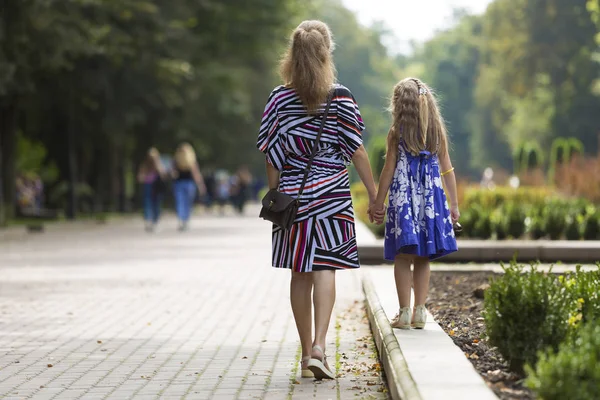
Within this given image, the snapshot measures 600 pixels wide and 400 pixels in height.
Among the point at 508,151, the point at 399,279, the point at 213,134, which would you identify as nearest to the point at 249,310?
the point at 399,279

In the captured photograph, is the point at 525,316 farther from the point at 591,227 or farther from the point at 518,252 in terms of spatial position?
the point at 591,227

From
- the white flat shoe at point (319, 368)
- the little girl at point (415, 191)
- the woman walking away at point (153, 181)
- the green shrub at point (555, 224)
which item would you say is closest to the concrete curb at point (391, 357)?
the little girl at point (415, 191)

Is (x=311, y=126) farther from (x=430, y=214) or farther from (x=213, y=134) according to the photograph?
(x=213, y=134)

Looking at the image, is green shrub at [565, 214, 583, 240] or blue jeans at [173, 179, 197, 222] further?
blue jeans at [173, 179, 197, 222]

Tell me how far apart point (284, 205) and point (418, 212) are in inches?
49.2

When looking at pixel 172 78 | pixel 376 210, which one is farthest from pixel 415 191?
pixel 172 78

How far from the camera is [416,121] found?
8195 millimetres

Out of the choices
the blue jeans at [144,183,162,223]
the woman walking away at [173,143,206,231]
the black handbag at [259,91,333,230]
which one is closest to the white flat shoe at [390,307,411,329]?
the black handbag at [259,91,333,230]

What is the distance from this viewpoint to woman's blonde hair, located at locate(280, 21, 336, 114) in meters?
7.32

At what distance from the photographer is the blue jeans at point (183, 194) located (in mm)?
27969

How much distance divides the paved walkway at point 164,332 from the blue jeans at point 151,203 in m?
10.0

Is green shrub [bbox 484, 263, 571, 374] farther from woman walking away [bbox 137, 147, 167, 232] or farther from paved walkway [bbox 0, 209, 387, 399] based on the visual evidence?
woman walking away [bbox 137, 147, 167, 232]

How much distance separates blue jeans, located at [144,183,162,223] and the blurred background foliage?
3.31 meters

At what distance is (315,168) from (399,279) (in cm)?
131
